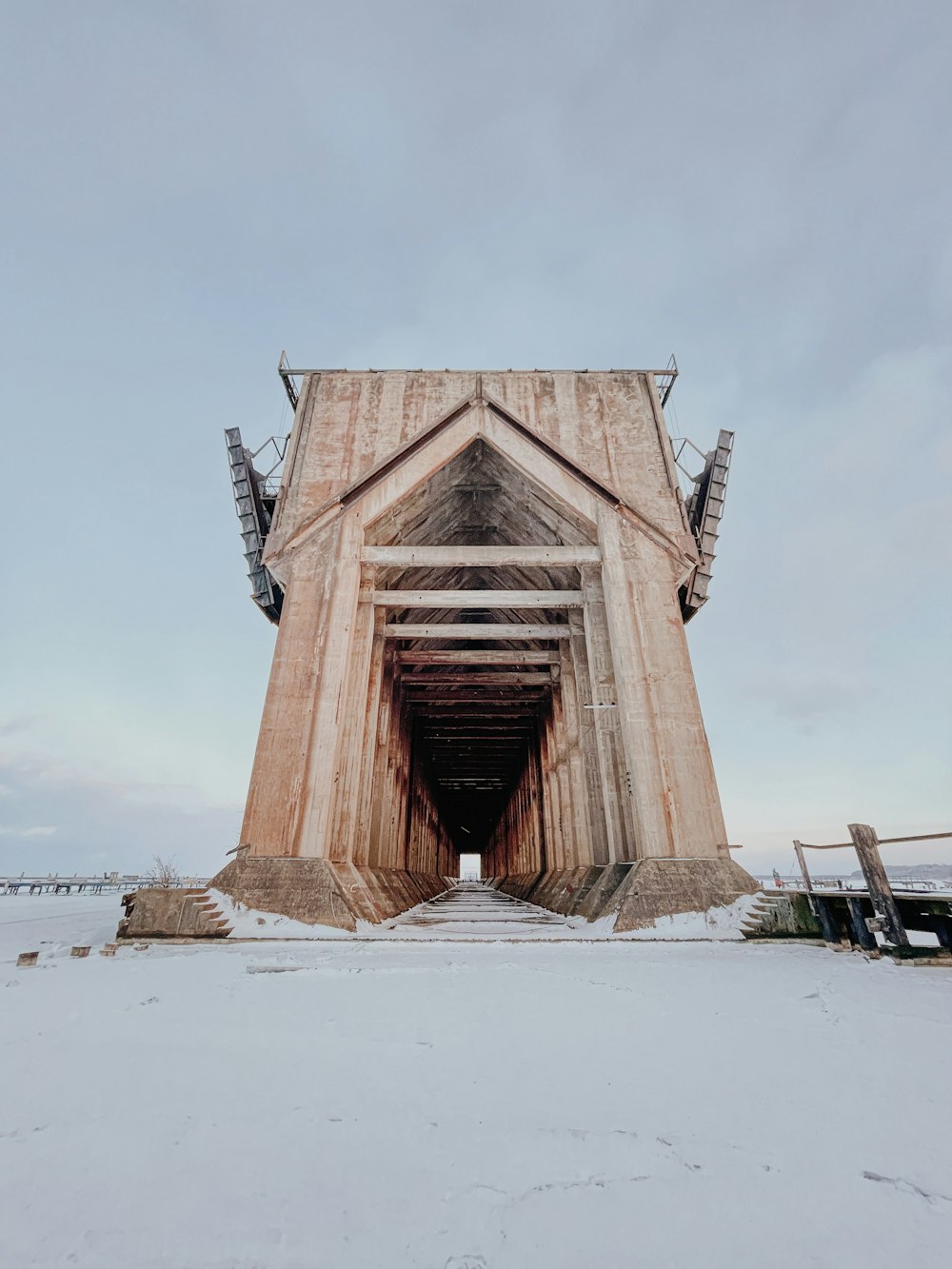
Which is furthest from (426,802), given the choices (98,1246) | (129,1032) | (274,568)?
(98,1246)

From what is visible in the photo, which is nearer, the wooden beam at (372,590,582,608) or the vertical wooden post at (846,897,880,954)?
the vertical wooden post at (846,897,880,954)

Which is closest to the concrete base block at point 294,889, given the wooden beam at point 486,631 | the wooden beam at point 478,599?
the wooden beam at point 478,599

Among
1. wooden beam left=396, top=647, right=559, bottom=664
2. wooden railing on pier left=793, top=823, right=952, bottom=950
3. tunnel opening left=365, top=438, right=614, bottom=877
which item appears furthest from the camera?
wooden beam left=396, top=647, right=559, bottom=664

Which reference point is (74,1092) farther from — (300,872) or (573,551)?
(573,551)

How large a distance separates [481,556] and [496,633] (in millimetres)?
2898

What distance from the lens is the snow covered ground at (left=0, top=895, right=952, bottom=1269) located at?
5.01 ft

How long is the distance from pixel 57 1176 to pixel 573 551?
10.6m

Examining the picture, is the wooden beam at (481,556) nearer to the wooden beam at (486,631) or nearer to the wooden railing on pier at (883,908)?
the wooden beam at (486,631)

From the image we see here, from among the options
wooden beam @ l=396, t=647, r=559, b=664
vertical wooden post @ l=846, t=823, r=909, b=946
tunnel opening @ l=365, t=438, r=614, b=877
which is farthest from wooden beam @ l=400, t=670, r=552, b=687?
vertical wooden post @ l=846, t=823, r=909, b=946

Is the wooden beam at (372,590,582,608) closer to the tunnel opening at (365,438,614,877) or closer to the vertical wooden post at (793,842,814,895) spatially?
the tunnel opening at (365,438,614,877)

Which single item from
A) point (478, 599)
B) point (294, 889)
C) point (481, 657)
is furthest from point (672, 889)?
point (481, 657)

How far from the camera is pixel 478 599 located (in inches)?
454

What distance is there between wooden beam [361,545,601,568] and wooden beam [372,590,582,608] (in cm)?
63

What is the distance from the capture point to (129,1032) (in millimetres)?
3098
